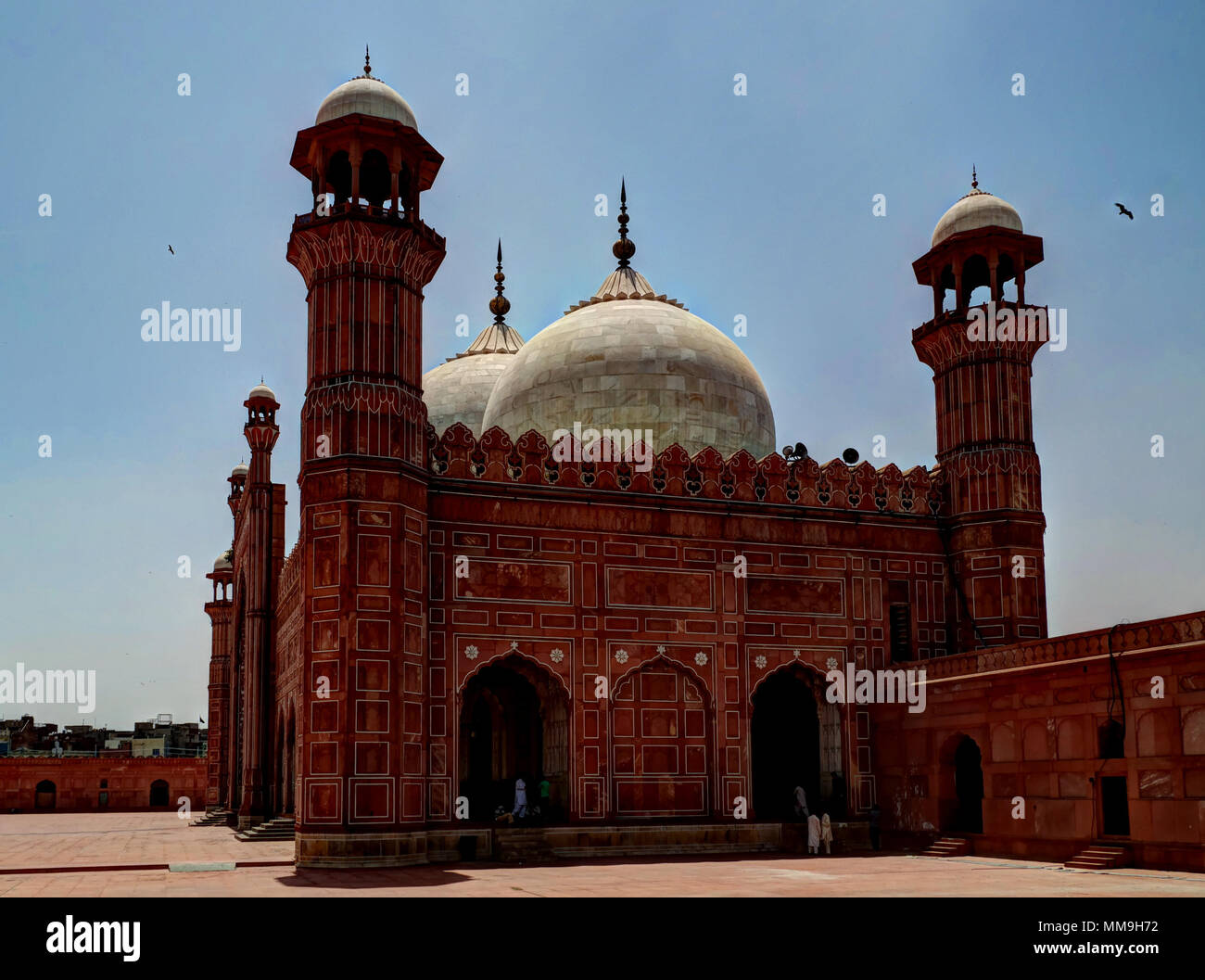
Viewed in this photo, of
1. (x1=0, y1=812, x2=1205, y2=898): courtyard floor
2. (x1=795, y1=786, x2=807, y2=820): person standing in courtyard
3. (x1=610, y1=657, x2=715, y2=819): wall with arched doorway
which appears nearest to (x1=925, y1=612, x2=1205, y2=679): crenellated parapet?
(x1=0, y1=812, x2=1205, y2=898): courtyard floor

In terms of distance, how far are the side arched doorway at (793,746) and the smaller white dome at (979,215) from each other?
29.1 feet

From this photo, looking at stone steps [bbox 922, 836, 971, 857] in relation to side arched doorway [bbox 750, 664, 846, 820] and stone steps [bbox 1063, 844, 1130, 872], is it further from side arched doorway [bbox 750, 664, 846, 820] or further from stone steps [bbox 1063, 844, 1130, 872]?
stone steps [bbox 1063, 844, 1130, 872]

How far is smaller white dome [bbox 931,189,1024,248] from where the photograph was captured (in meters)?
24.6

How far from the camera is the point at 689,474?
75.5ft

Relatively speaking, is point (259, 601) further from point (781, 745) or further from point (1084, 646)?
point (1084, 646)

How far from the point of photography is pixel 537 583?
21453 mm

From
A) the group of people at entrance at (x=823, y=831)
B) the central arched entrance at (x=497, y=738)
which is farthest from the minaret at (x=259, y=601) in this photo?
the group of people at entrance at (x=823, y=831)

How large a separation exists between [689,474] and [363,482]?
609cm

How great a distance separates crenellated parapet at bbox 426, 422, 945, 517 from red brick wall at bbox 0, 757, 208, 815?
3233 cm

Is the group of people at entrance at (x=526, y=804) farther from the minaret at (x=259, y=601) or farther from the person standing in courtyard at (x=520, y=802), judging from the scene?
the minaret at (x=259, y=601)

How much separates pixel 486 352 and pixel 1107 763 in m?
21.2

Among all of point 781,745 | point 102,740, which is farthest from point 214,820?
point 102,740
